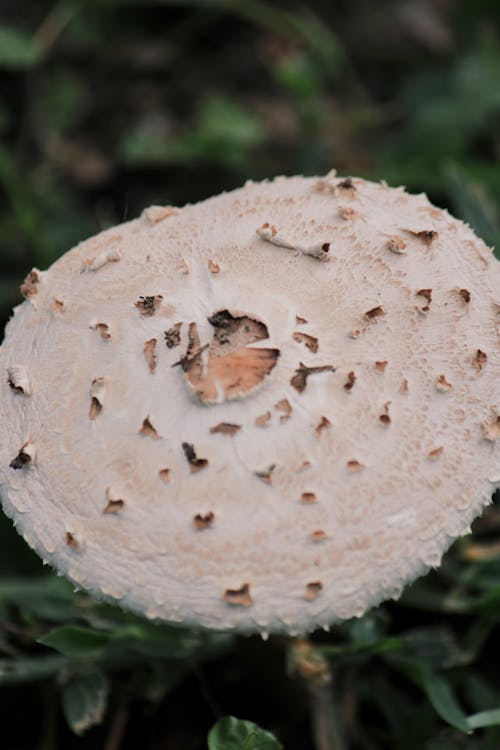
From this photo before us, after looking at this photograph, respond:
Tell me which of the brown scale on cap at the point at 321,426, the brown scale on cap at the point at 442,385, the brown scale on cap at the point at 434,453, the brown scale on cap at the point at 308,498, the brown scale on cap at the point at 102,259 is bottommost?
the brown scale on cap at the point at 308,498

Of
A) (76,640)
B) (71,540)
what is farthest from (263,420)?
(76,640)

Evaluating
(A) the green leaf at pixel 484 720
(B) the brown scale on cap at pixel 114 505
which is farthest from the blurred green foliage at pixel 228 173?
(B) the brown scale on cap at pixel 114 505

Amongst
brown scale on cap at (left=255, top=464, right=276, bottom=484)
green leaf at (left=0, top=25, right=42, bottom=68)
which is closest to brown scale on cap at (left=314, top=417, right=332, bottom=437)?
brown scale on cap at (left=255, top=464, right=276, bottom=484)

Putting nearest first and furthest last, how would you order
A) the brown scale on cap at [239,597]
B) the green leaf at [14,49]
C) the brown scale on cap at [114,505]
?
the brown scale on cap at [239,597] < the brown scale on cap at [114,505] < the green leaf at [14,49]

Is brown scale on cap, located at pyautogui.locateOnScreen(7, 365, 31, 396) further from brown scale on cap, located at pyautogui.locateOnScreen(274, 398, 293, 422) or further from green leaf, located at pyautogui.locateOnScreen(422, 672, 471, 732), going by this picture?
green leaf, located at pyautogui.locateOnScreen(422, 672, 471, 732)

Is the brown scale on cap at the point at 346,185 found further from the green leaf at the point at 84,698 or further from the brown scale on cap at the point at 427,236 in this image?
the green leaf at the point at 84,698

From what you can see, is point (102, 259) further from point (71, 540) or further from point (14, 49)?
point (14, 49)

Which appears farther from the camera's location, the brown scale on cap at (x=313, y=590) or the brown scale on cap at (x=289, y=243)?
the brown scale on cap at (x=289, y=243)
